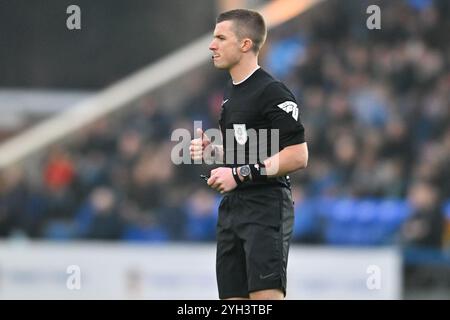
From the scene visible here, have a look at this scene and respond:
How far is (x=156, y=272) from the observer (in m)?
13.1

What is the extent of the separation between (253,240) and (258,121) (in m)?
0.70

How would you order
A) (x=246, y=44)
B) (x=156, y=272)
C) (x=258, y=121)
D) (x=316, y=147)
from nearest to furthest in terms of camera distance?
(x=258, y=121)
(x=246, y=44)
(x=156, y=272)
(x=316, y=147)

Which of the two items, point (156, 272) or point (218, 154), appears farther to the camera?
point (156, 272)

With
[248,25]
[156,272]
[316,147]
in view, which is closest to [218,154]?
[248,25]

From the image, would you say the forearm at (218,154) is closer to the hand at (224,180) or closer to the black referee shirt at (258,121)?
the black referee shirt at (258,121)

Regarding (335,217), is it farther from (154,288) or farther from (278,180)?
(278,180)

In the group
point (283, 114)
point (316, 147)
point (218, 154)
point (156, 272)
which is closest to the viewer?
point (283, 114)

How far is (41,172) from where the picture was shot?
17391mm

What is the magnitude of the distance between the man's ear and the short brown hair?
2 centimetres

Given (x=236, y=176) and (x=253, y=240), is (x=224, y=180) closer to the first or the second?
(x=236, y=176)

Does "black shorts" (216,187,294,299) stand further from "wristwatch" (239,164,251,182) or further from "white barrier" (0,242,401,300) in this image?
"white barrier" (0,242,401,300)

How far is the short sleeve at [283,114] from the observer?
6.30 metres

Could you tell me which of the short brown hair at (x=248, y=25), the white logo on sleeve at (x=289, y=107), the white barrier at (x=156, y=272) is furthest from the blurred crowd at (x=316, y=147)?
the white logo on sleeve at (x=289, y=107)
